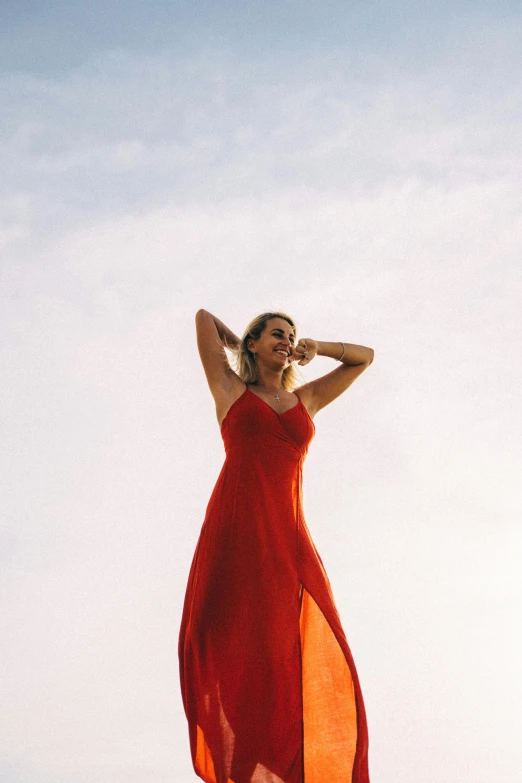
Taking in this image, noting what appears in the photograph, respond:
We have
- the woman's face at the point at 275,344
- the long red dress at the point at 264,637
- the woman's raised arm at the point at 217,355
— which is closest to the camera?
the long red dress at the point at 264,637

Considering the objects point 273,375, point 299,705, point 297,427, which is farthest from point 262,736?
point 273,375

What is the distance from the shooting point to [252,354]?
460 centimetres

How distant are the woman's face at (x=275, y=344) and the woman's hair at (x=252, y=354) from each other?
2 cm

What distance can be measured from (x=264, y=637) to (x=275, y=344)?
1.37 m

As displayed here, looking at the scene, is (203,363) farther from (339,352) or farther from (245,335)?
(339,352)

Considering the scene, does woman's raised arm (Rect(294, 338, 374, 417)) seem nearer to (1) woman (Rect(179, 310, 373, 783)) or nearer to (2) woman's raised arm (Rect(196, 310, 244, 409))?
(1) woman (Rect(179, 310, 373, 783))

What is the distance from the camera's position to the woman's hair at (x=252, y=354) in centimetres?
452

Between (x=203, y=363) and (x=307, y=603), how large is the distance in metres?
1.23

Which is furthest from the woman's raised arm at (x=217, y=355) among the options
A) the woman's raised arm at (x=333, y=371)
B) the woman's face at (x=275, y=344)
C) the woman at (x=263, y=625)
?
the woman's raised arm at (x=333, y=371)

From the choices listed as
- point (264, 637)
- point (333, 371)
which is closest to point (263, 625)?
point (264, 637)

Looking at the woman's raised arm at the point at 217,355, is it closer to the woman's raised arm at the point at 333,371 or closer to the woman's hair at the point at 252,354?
the woman's hair at the point at 252,354

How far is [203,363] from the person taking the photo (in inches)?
178

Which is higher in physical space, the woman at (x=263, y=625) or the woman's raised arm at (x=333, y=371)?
the woman's raised arm at (x=333, y=371)

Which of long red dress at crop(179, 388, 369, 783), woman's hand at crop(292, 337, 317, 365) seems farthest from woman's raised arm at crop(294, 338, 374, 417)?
long red dress at crop(179, 388, 369, 783)
